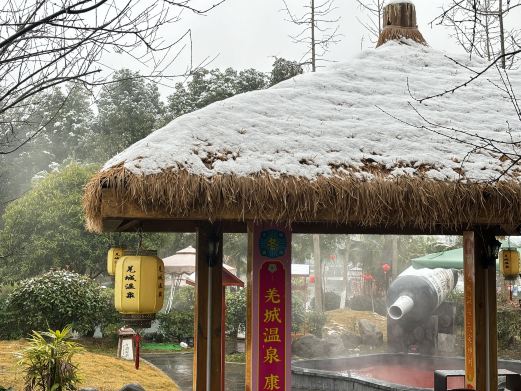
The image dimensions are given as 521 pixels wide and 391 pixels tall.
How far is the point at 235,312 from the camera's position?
15922 millimetres

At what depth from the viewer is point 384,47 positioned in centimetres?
649

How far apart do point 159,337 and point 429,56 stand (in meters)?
11.5

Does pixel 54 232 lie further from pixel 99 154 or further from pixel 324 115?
pixel 324 115

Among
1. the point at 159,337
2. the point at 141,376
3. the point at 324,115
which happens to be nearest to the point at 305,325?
the point at 159,337

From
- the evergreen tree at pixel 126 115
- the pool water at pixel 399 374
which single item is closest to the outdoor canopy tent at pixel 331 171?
the pool water at pixel 399 374

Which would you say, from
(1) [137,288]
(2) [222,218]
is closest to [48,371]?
(1) [137,288]

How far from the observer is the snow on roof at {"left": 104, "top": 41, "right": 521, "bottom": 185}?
4414mm

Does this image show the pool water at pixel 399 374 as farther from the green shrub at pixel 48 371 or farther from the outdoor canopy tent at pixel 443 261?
the green shrub at pixel 48 371

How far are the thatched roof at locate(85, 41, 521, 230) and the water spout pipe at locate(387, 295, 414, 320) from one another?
9421mm

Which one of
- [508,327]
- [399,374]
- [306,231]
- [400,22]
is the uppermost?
[400,22]

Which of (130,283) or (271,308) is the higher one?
(130,283)

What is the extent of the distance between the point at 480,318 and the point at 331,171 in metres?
2.22

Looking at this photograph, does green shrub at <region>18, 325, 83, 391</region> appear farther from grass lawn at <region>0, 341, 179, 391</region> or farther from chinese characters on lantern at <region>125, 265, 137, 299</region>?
chinese characters on lantern at <region>125, 265, 137, 299</region>

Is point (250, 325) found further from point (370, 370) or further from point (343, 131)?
point (370, 370)
